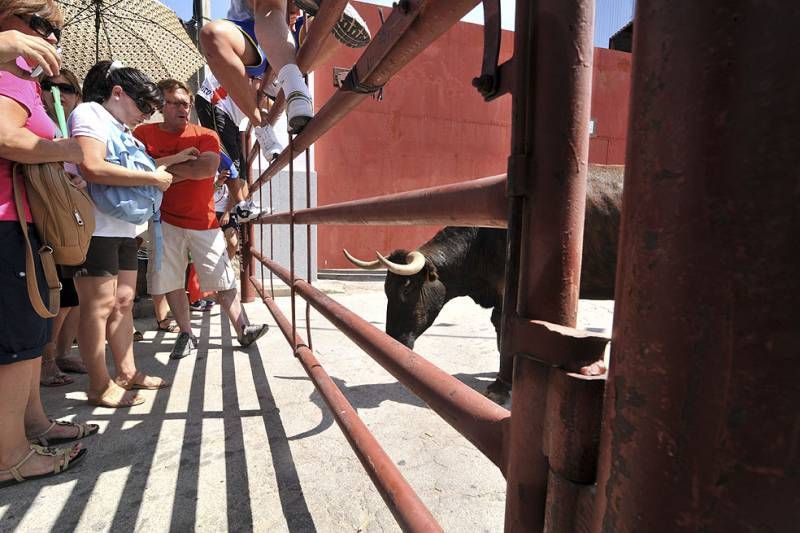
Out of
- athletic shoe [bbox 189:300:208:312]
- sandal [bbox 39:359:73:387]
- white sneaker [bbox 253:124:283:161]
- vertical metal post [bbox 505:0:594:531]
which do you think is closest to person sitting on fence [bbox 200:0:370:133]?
white sneaker [bbox 253:124:283:161]

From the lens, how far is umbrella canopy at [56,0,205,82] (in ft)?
14.2

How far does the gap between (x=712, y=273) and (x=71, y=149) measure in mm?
2300

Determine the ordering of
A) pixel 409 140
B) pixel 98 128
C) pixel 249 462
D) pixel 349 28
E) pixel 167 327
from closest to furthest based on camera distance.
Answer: pixel 349 28 → pixel 249 462 → pixel 98 128 → pixel 167 327 → pixel 409 140

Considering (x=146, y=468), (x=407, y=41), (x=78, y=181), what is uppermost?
(x=407, y=41)

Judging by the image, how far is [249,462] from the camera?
6.40 feet

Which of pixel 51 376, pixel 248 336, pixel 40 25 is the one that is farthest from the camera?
pixel 248 336

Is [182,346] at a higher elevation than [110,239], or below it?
below

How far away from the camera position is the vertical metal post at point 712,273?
28cm

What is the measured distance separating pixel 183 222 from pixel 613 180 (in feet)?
10.1

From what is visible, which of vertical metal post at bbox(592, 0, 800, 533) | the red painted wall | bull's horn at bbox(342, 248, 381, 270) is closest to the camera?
vertical metal post at bbox(592, 0, 800, 533)

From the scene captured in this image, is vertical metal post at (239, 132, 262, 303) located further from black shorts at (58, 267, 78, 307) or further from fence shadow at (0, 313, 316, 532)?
fence shadow at (0, 313, 316, 532)

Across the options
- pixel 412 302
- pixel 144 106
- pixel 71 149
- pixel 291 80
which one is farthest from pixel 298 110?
pixel 412 302

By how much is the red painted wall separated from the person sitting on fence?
5.17 meters

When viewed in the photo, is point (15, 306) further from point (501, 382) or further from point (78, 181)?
point (501, 382)
